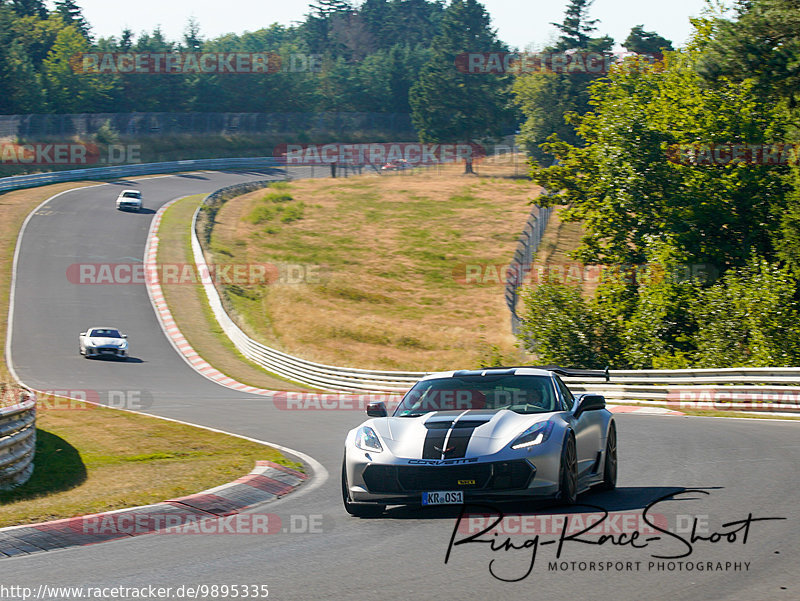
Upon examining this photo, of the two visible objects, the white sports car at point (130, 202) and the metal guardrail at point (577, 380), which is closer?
the metal guardrail at point (577, 380)

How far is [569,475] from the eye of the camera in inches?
324

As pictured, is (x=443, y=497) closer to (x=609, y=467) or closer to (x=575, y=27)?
(x=609, y=467)

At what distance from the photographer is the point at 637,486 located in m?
9.79

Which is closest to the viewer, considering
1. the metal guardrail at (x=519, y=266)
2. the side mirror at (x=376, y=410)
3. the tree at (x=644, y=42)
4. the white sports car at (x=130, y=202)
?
the side mirror at (x=376, y=410)

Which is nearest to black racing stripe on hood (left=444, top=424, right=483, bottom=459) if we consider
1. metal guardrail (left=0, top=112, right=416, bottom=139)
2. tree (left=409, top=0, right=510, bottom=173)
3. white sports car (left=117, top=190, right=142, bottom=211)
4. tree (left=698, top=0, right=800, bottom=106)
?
tree (left=698, top=0, right=800, bottom=106)

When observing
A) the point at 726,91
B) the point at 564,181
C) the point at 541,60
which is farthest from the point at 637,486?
the point at 541,60

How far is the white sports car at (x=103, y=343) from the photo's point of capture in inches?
1336

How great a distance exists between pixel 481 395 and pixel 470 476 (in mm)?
1469

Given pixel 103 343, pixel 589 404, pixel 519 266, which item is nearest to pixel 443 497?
pixel 589 404

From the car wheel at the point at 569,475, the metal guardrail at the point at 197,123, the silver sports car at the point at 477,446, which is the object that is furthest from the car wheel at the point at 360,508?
the metal guardrail at the point at 197,123

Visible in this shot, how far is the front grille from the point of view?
7.89 meters

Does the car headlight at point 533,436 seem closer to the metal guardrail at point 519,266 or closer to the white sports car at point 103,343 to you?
the white sports car at point 103,343

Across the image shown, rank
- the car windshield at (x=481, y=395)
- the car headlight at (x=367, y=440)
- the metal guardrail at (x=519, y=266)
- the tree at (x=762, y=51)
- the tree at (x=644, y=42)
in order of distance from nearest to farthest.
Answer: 1. the car headlight at (x=367, y=440)
2. the car windshield at (x=481, y=395)
3. the tree at (x=762, y=51)
4. the metal guardrail at (x=519, y=266)
5. the tree at (x=644, y=42)

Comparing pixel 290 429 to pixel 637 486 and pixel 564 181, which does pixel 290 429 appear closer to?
pixel 637 486
